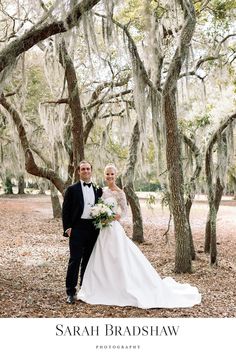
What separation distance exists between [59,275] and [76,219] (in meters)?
2.34

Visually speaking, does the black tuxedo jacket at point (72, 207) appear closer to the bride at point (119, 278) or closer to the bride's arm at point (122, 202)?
the bride at point (119, 278)

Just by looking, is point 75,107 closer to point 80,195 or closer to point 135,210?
point 80,195

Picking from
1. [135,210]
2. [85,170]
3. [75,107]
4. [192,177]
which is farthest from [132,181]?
[85,170]

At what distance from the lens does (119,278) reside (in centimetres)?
545

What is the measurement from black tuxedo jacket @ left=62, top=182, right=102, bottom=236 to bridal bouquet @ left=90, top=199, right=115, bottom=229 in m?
0.15

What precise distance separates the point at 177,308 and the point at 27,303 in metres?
1.64

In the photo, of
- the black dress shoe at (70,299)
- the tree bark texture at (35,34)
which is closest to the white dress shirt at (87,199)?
the black dress shoe at (70,299)

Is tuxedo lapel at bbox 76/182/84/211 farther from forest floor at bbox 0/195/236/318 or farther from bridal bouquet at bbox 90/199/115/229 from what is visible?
forest floor at bbox 0/195/236/318

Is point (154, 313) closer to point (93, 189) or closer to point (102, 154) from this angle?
point (93, 189)

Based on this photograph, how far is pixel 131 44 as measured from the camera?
7504mm
